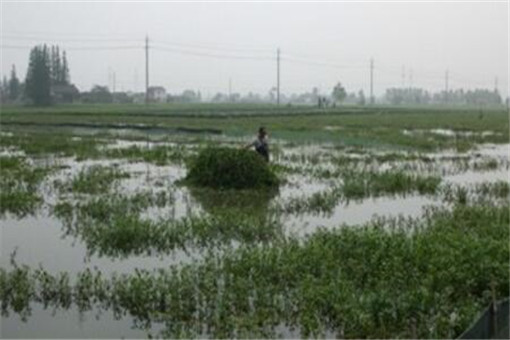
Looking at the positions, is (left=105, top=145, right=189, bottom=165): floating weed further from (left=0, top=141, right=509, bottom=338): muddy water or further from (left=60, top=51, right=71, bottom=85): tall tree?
(left=60, top=51, right=71, bottom=85): tall tree

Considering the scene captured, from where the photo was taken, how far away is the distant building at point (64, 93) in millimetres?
91812

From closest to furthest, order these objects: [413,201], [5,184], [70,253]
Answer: [70,253]
[413,201]
[5,184]

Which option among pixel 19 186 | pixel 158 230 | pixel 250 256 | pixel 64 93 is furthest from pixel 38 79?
pixel 250 256

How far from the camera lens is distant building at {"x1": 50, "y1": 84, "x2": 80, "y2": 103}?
91.8 meters

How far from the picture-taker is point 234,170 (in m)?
16.4

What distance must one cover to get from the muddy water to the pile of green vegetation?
688 mm

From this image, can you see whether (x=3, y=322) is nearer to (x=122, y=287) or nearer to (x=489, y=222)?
(x=122, y=287)

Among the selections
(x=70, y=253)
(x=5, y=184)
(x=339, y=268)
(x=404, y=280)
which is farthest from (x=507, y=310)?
(x=5, y=184)

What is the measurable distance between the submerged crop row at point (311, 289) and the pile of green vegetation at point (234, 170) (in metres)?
6.46

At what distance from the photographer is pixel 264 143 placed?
18.2 m

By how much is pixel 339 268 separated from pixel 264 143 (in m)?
9.99

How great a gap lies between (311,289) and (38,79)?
7717 cm

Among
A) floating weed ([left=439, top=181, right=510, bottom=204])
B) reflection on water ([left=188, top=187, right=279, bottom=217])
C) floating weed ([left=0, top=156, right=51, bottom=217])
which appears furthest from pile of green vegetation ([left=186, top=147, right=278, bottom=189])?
floating weed ([left=439, top=181, right=510, bottom=204])

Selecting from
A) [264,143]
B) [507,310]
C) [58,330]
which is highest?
[264,143]
